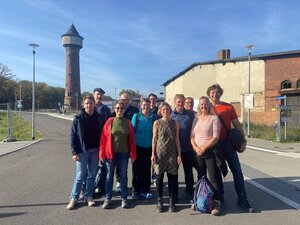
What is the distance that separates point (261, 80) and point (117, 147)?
2633 centimetres

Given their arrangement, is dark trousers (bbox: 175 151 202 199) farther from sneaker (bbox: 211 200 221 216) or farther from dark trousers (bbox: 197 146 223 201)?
sneaker (bbox: 211 200 221 216)

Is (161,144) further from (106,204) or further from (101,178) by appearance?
(101,178)

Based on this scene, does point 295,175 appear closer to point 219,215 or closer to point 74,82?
point 219,215

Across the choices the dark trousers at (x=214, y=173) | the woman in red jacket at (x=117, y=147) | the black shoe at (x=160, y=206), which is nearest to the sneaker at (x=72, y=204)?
the woman in red jacket at (x=117, y=147)

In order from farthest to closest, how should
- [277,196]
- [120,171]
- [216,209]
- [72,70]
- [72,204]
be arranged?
1. [72,70]
2. [277,196]
3. [120,171]
4. [72,204]
5. [216,209]

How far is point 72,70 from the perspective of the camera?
81.2 metres

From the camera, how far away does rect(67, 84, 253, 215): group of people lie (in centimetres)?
536

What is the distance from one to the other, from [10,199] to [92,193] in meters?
1.56

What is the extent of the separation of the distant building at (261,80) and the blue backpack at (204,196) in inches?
760

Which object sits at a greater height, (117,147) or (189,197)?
(117,147)

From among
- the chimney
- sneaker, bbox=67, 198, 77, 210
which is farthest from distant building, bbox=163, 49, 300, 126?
sneaker, bbox=67, 198, 77, 210

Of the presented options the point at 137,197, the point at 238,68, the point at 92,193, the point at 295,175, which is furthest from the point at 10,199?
the point at 238,68

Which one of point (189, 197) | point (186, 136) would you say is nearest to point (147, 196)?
point (189, 197)

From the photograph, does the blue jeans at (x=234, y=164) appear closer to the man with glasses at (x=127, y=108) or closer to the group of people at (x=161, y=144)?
the group of people at (x=161, y=144)
